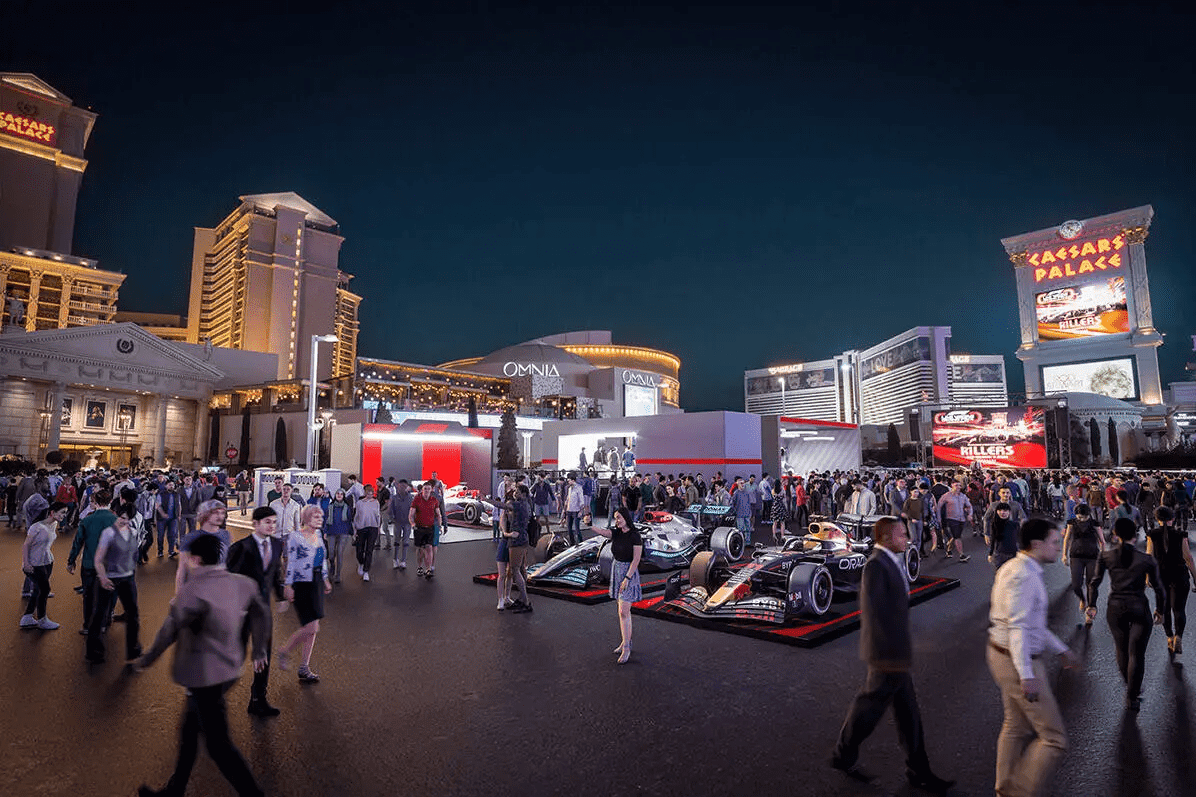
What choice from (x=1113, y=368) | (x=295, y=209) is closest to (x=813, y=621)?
(x=1113, y=368)

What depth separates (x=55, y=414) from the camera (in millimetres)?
39344

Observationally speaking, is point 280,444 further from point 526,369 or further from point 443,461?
point 526,369

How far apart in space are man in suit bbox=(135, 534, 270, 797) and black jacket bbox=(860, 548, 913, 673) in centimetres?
381

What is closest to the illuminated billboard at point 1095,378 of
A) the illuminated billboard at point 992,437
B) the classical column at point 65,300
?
the illuminated billboard at point 992,437

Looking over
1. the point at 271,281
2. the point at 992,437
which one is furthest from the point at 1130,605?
the point at 271,281

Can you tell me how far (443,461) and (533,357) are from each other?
4398 centimetres

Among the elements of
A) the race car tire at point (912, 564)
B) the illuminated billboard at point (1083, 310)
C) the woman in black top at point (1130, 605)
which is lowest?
the race car tire at point (912, 564)

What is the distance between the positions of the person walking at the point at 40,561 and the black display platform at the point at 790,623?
7526 mm

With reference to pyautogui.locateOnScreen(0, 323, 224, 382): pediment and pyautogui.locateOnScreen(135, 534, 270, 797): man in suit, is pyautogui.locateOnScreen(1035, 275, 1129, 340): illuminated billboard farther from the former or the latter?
pyautogui.locateOnScreen(0, 323, 224, 382): pediment

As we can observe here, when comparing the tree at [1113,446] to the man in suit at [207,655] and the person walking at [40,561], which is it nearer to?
the man in suit at [207,655]

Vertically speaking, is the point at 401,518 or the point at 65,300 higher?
the point at 65,300

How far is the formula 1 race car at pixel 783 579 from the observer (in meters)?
8.39

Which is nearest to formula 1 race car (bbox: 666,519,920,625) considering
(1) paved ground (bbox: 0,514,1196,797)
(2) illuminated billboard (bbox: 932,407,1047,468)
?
(1) paved ground (bbox: 0,514,1196,797)

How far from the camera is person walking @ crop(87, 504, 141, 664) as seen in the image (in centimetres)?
662
